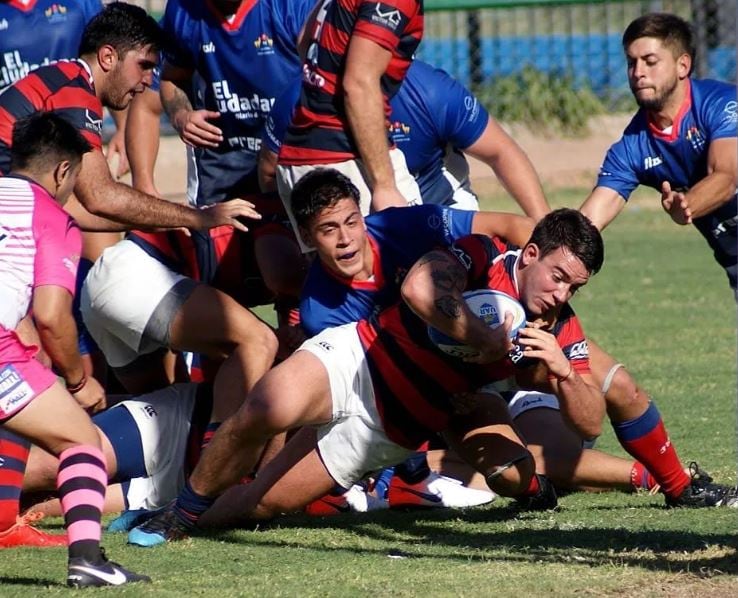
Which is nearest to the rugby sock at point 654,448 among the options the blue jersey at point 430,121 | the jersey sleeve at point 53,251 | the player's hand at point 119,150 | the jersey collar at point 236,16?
the blue jersey at point 430,121

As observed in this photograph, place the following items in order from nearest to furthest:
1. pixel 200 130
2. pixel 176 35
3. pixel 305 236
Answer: pixel 305 236 → pixel 200 130 → pixel 176 35

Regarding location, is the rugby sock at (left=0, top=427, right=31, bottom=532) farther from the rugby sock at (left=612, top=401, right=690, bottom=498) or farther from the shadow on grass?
the rugby sock at (left=612, top=401, right=690, bottom=498)

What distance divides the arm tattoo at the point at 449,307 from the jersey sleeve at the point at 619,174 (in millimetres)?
2113

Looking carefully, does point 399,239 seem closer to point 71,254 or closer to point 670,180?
point 71,254

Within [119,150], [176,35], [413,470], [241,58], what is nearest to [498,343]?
[413,470]

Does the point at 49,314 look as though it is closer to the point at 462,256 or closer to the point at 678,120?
the point at 462,256

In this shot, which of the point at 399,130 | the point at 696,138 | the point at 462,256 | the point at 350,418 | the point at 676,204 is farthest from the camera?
the point at 399,130

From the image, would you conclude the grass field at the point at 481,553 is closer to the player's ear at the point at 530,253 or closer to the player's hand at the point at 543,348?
the player's hand at the point at 543,348

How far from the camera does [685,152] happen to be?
6.58 metres

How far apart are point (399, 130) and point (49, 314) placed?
250cm

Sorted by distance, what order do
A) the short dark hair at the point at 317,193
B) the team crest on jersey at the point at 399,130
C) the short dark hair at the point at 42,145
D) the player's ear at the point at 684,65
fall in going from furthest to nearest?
the team crest on jersey at the point at 399,130
the player's ear at the point at 684,65
the short dark hair at the point at 317,193
the short dark hair at the point at 42,145

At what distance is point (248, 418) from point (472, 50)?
13.0 meters

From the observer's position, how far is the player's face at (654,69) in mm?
6402

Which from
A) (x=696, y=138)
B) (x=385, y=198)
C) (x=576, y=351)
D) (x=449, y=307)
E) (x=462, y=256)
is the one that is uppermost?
(x=696, y=138)
